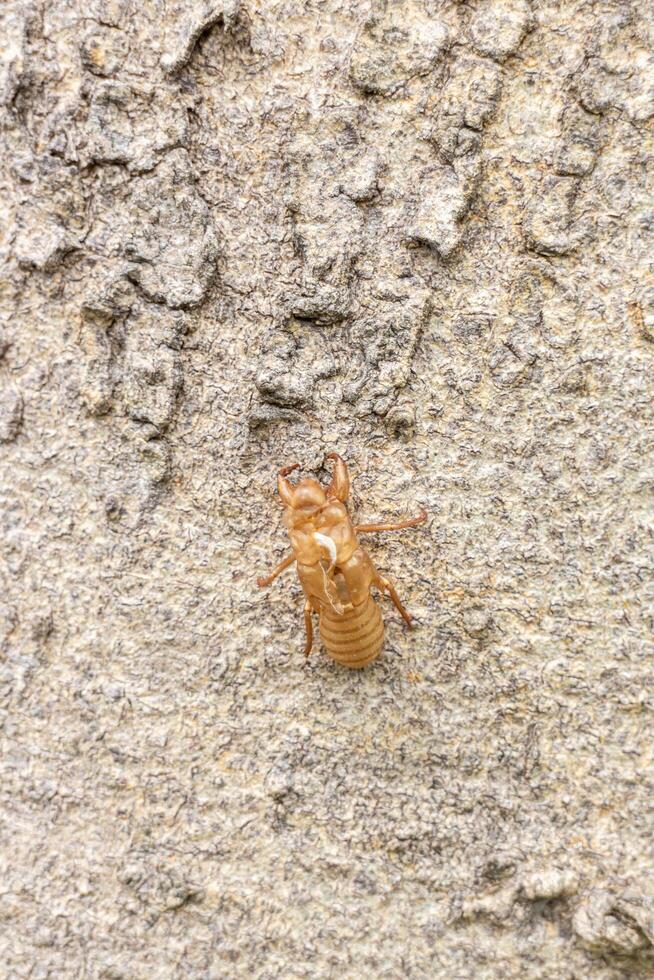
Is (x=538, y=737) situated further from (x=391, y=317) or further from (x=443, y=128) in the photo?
(x=443, y=128)

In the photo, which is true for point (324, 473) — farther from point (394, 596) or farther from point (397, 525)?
point (394, 596)

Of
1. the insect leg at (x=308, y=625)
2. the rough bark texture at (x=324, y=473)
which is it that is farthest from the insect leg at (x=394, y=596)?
the insect leg at (x=308, y=625)

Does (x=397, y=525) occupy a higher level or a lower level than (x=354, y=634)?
higher

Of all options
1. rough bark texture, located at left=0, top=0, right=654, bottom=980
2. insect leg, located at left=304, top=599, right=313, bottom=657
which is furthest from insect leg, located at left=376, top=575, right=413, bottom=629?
insect leg, located at left=304, top=599, right=313, bottom=657

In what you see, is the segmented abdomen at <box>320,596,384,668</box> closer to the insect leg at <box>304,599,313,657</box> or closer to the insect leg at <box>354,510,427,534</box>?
the insect leg at <box>304,599,313,657</box>

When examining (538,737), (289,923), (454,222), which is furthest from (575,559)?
(289,923)

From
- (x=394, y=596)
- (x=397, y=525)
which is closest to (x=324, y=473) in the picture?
(x=397, y=525)

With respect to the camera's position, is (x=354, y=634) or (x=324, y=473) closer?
(x=354, y=634)
